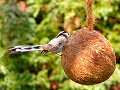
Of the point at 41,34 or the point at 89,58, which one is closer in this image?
the point at 89,58

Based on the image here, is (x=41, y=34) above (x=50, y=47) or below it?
above

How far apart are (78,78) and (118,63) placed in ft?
4.62

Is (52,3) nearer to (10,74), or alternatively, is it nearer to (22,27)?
(22,27)

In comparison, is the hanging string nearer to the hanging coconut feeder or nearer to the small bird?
the hanging coconut feeder

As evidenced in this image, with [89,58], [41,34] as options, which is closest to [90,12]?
[89,58]

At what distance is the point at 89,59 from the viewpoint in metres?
1.08

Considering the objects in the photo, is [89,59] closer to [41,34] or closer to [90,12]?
[90,12]

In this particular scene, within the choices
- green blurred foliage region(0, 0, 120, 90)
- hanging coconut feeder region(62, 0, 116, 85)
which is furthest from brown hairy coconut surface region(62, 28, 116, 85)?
green blurred foliage region(0, 0, 120, 90)

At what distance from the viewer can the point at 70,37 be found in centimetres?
117

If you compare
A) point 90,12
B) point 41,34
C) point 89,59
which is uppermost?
point 41,34

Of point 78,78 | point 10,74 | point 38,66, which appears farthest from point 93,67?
point 38,66

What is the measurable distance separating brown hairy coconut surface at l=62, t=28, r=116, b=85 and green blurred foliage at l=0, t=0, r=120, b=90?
1.19 metres

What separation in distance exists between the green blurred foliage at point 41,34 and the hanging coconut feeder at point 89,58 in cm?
119

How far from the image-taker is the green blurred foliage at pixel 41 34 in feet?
7.71
